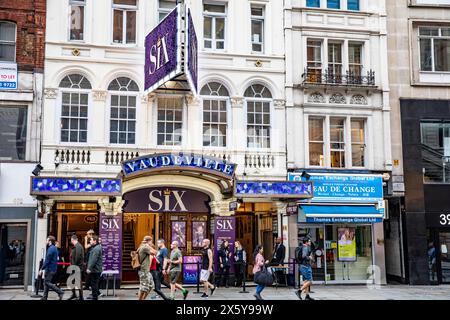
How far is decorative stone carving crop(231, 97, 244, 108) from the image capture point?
810 inches

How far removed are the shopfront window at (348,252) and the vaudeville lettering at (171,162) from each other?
242 inches

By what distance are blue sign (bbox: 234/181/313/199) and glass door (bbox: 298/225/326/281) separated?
8.09 ft

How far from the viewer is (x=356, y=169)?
21.4m

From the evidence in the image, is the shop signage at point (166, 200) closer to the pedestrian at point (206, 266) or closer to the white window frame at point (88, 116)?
the white window frame at point (88, 116)

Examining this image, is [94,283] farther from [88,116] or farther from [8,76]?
[8,76]

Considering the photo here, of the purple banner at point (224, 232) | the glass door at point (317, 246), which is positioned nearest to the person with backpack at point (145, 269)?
the purple banner at point (224, 232)

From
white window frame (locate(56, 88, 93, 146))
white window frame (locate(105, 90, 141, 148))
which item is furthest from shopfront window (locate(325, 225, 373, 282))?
→ white window frame (locate(56, 88, 93, 146))

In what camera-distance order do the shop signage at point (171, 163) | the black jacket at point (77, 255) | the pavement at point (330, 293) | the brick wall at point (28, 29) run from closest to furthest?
the black jacket at point (77, 255) → the pavement at point (330, 293) → the shop signage at point (171, 163) → the brick wall at point (28, 29)

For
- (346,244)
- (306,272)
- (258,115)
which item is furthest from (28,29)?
(346,244)

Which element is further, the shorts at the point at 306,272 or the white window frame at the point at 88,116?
the white window frame at the point at 88,116

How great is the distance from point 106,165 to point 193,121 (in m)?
3.69

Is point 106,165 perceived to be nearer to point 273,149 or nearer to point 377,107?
point 273,149

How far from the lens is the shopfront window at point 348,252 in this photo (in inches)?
827
